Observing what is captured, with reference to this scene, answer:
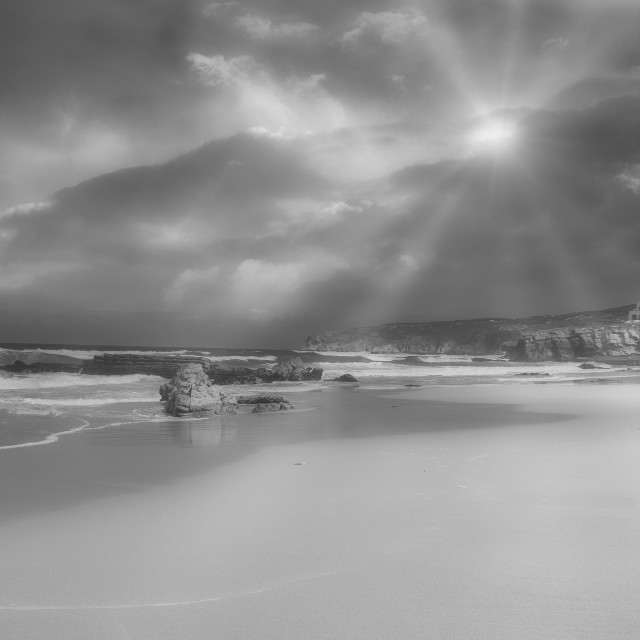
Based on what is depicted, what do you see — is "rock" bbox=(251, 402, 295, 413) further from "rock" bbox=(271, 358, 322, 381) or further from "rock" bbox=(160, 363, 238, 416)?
"rock" bbox=(271, 358, 322, 381)

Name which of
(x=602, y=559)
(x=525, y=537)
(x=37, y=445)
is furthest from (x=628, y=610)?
(x=37, y=445)

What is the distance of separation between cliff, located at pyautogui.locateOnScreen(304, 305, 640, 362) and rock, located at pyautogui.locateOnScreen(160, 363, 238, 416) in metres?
55.0

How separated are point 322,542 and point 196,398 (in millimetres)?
9092

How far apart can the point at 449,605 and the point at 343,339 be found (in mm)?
124156

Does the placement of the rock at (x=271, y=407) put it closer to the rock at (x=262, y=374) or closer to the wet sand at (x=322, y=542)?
the wet sand at (x=322, y=542)

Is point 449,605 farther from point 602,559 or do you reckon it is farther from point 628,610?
point 602,559

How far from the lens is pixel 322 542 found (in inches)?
140

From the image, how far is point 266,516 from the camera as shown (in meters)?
4.17

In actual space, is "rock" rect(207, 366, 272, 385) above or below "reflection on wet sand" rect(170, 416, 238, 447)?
below

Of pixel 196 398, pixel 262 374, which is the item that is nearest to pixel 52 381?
pixel 262 374

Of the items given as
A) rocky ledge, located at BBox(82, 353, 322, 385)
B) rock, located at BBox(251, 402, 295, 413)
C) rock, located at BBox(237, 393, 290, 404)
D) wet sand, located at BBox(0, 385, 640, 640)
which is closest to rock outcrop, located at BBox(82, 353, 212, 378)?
rocky ledge, located at BBox(82, 353, 322, 385)

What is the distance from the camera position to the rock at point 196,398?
39.5 ft

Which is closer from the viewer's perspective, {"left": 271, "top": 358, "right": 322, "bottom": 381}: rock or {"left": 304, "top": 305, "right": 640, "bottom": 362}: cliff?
{"left": 271, "top": 358, "right": 322, "bottom": 381}: rock

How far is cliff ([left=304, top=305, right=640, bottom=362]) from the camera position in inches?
2421
